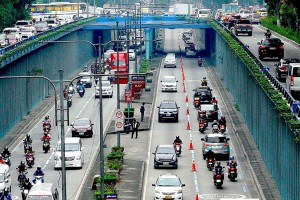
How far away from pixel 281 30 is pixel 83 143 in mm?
50028

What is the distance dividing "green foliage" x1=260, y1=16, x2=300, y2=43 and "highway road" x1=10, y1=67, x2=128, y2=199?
19.7 metres

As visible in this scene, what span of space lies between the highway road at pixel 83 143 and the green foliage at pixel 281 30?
64.5 ft

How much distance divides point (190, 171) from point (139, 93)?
4599 centimetres

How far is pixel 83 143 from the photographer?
282 feet

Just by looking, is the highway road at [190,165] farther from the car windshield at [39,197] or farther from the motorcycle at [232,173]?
the car windshield at [39,197]

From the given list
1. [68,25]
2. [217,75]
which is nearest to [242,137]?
[217,75]

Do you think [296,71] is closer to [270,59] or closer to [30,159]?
[30,159]

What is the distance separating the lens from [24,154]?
80.7m

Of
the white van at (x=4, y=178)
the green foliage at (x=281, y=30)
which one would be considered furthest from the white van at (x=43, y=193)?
the green foliage at (x=281, y=30)

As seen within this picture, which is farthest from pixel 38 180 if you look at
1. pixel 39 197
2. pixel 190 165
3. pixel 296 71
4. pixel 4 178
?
pixel 296 71

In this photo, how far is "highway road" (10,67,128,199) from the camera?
67.9m

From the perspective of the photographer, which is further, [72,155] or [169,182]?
[72,155]

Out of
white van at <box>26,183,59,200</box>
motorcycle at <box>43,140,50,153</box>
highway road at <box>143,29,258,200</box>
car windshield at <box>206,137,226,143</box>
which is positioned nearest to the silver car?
car windshield at <box>206,137,226,143</box>

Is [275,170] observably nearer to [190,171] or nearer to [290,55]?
[190,171]
